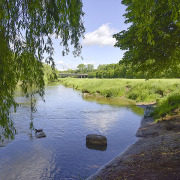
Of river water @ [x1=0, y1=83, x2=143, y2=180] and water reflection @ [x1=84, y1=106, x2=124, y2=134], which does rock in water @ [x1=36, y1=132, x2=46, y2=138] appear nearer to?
river water @ [x1=0, y1=83, x2=143, y2=180]

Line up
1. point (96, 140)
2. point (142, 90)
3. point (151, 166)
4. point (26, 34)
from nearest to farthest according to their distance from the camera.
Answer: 1. point (26, 34)
2. point (151, 166)
3. point (96, 140)
4. point (142, 90)

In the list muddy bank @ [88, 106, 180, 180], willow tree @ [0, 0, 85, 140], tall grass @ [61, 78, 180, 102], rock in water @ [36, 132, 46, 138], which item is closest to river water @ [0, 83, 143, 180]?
rock in water @ [36, 132, 46, 138]

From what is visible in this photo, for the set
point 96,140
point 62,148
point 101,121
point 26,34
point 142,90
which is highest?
point 26,34

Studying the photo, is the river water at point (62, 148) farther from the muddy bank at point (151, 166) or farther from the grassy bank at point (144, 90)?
the grassy bank at point (144, 90)

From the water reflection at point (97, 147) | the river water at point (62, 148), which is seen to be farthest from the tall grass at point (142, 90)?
the water reflection at point (97, 147)

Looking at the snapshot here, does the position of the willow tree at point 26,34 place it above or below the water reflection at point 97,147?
above

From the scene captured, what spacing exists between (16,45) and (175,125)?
1269 cm

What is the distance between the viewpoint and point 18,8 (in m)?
5.08

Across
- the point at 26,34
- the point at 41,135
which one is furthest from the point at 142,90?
the point at 26,34

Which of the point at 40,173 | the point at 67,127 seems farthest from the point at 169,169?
the point at 67,127

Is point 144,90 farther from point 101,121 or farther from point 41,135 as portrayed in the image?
point 41,135

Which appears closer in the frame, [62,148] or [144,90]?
[62,148]

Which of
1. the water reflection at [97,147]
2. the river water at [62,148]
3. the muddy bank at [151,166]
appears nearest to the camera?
the muddy bank at [151,166]

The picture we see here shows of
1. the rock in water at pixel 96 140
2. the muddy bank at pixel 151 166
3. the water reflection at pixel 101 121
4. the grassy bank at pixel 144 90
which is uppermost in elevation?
the grassy bank at pixel 144 90
